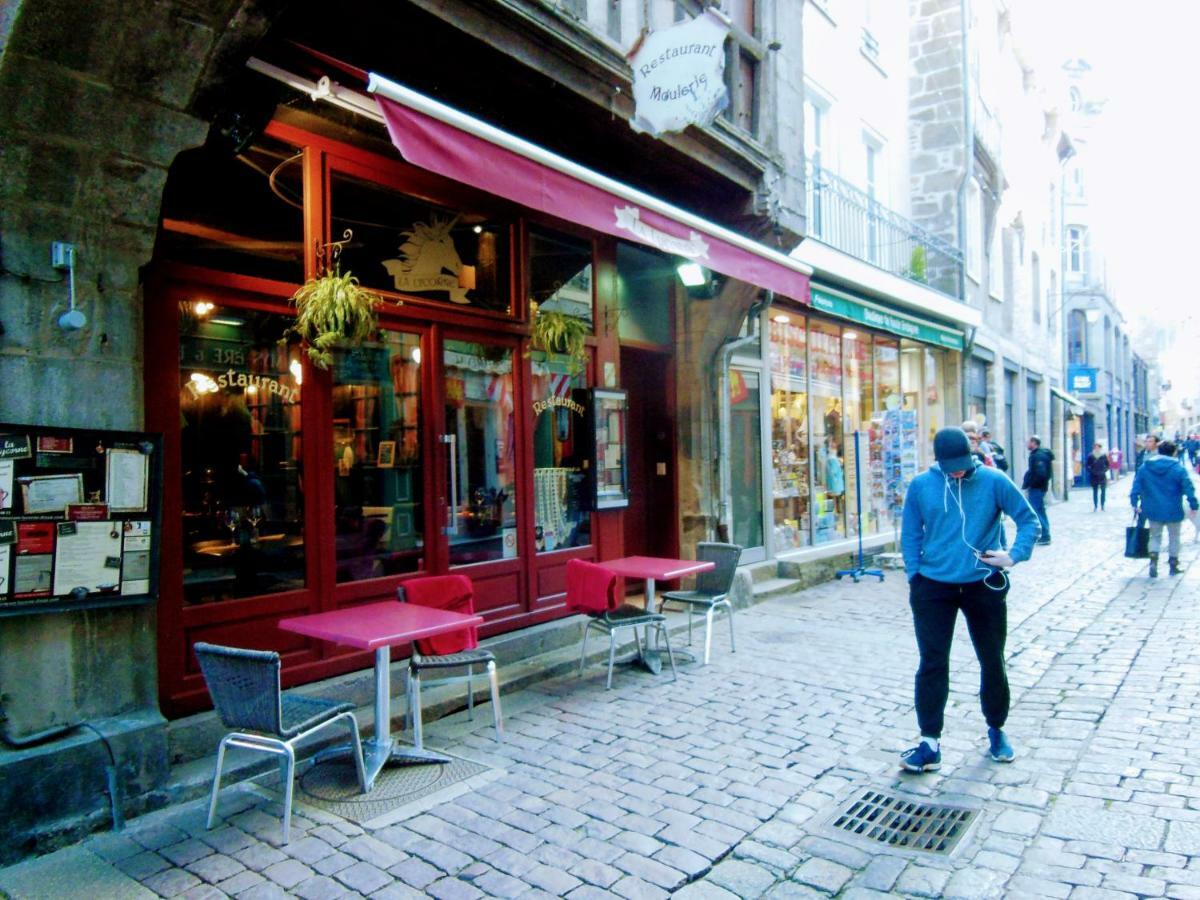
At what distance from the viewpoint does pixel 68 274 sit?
4008 millimetres

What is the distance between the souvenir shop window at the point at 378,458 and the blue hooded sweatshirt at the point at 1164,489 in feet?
27.9

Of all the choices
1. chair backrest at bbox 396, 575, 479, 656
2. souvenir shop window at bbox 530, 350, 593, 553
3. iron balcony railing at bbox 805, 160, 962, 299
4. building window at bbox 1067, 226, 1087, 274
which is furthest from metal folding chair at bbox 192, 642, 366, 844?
building window at bbox 1067, 226, 1087, 274

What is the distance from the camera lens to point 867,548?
12289mm

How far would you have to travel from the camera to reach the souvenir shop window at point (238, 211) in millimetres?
5020

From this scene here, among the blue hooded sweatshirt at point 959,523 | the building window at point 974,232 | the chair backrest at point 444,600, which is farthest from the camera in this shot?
the building window at point 974,232

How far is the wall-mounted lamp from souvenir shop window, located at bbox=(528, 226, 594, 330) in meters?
3.83

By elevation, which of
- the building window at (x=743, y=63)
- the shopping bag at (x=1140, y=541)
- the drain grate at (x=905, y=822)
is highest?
the building window at (x=743, y=63)

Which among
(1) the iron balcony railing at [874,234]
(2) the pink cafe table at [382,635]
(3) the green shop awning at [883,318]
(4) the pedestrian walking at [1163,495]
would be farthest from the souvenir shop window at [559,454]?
(4) the pedestrian walking at [1163,495]

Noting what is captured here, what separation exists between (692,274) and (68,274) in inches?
239

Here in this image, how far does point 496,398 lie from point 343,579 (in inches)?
78.4

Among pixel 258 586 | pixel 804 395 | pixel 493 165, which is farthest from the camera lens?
pixel 804 395

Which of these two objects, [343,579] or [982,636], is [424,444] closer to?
[343,579]

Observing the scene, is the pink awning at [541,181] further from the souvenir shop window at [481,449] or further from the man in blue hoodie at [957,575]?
the man in blue hoodie at [957,575]

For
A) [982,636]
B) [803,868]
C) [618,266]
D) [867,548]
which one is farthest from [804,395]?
[803,868]
